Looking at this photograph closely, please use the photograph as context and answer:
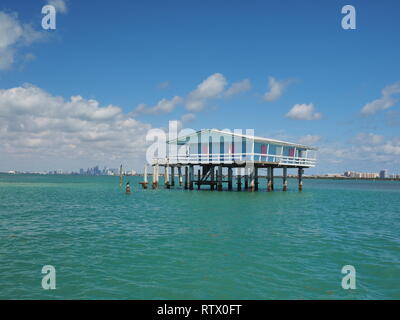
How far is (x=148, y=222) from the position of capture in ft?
66.0

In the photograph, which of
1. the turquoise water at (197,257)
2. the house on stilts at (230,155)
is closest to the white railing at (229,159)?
the house on stilts at (230,155)

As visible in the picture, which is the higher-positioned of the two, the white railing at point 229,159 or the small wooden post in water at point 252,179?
the white railing at point 229,159

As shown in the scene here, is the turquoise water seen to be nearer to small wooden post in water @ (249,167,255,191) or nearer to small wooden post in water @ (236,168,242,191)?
small wooden post in water @ (249,167,255,191)

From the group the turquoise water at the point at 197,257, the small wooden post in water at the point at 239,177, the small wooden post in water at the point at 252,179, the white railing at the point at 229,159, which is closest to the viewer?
the turquoise water at the point at 197,257

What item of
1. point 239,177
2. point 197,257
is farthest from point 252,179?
point 197,257

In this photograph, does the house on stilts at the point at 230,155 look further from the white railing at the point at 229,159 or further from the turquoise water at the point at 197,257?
the turquoise water at the point at 197,257

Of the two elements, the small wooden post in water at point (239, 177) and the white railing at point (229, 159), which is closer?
the white railing at point (229, 159)

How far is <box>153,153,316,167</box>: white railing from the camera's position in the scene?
1583 inches

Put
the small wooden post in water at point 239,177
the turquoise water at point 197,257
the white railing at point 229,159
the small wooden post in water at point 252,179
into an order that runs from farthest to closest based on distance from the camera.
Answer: the small wooden post in water at point 239,177
the small wooden post in water at point 252,179
the white railing at point 229,159
the turquoise water at point 197,257

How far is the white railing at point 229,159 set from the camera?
4022 cm

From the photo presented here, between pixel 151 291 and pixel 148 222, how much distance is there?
36.4 ft

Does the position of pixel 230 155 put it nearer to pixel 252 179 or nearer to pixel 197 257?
pixel 252 179
